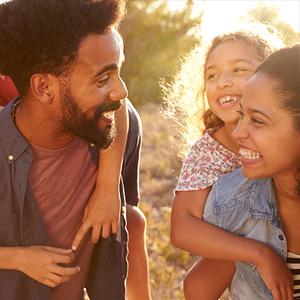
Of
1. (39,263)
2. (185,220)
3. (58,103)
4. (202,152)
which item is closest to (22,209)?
(39,263)

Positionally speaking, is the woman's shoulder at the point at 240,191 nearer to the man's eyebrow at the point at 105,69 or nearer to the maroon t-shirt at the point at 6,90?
the man's eyebrow at the point at 105,69

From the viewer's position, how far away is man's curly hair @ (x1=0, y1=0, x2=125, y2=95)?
293 centimetres

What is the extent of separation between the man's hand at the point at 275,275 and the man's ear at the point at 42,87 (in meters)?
1.08

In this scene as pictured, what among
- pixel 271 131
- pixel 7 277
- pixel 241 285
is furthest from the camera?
pixel 241 285

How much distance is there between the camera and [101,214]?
3.13 meters

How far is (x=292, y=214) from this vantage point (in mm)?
3145

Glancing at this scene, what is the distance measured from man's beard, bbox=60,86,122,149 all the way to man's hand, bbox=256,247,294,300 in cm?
79

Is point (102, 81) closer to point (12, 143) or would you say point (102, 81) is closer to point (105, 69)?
point (105, 69)

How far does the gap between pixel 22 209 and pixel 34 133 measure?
1.03 feet

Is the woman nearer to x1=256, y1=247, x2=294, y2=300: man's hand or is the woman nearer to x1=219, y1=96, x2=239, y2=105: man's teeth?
x1=256, y1=247, x2=294, y2=300: man's hand

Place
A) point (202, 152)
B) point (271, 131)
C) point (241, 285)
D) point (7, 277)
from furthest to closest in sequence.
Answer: point (202, 152) → point (241, 285) → point (7, 277) → point (271, 131)

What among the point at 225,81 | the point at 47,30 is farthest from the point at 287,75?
the point at 47,30

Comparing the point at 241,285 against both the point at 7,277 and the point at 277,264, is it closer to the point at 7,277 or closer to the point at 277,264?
the point at 277,264

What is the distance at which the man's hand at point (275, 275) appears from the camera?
295 centimetres
